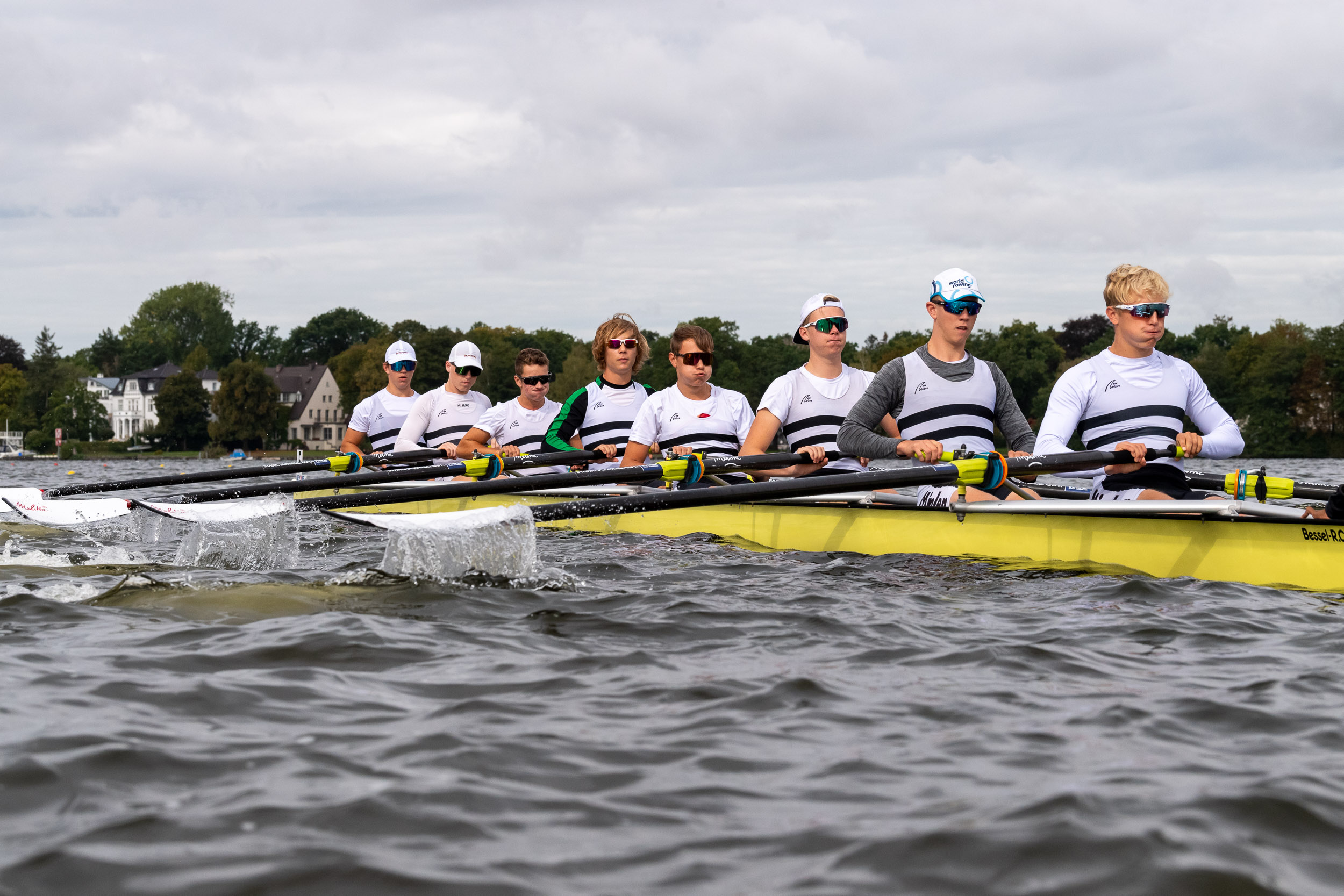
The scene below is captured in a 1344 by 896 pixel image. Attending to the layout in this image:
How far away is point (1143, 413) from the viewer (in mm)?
7207

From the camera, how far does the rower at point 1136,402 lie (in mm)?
7098

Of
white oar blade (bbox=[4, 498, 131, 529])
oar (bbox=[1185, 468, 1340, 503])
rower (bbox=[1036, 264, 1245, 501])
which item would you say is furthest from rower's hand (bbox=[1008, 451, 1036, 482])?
white oar blade (bbox=[4, 498, 131, 529])

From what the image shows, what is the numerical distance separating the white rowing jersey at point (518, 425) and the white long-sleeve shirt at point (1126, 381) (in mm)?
6260

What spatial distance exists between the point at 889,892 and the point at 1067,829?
561mm

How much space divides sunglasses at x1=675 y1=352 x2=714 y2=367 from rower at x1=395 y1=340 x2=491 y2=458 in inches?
165

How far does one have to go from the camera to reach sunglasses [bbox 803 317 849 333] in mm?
8562

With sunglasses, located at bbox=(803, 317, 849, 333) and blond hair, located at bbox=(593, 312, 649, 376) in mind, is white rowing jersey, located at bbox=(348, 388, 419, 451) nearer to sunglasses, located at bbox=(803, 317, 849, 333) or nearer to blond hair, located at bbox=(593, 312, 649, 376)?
blond hair, located at bbox=(593, 312, 649, 376)

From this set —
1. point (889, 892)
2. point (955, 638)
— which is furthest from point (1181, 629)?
point (889, 892)

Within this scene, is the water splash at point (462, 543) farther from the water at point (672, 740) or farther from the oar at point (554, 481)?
the oar at point (554, 481)

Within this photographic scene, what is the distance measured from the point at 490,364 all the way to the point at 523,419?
7306cm

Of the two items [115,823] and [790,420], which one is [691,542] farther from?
[115,823]

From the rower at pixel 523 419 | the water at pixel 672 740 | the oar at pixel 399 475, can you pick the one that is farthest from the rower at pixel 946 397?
the rower at pixel 523 419

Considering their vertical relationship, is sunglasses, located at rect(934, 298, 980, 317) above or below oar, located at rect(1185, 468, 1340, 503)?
above

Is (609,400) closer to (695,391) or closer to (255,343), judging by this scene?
(695,391)
